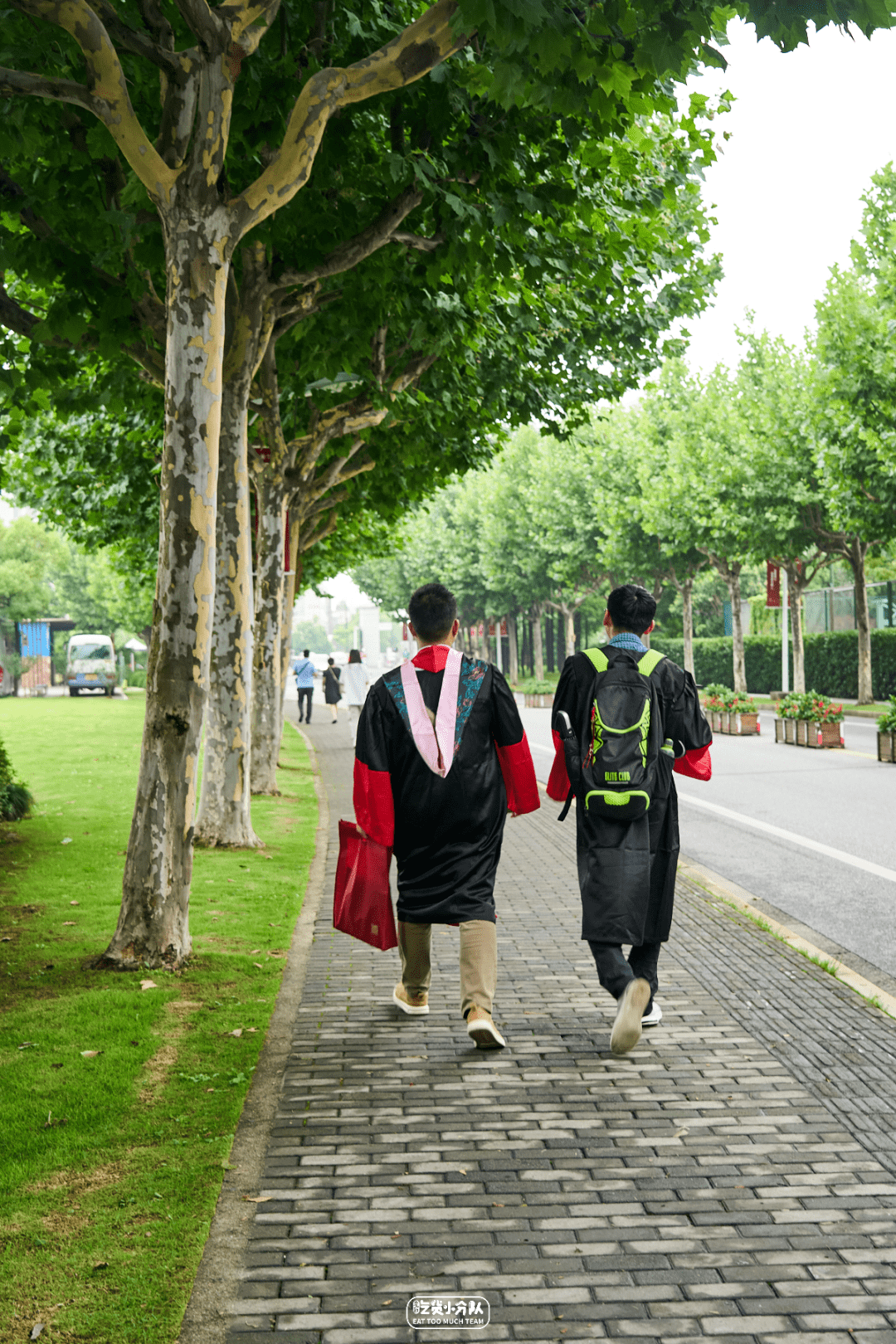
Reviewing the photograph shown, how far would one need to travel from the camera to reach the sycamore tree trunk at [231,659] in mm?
10102

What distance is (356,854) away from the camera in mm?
5430

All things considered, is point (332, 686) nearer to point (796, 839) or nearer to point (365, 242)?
point (796, 839)

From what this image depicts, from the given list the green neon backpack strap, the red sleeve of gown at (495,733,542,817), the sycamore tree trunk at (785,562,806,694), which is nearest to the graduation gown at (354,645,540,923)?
the red sleeve of gown at (495,733,542,817)

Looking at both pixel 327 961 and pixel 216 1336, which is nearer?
pixel 216 1336

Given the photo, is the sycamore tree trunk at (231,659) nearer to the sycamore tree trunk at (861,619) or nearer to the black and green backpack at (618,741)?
the black and green backpack at (618,741)

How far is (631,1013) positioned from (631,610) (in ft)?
5.58

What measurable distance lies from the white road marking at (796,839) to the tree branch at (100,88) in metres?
7.21

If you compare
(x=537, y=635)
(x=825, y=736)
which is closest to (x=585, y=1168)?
(x=825, y=736)

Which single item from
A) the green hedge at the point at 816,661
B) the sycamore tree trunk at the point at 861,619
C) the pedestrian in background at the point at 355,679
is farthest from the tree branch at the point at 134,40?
the sycamore tree trunk at the point at 861,619

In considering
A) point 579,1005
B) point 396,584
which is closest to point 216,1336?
point 579,1005

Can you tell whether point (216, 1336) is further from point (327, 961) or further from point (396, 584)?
point (396, 584)

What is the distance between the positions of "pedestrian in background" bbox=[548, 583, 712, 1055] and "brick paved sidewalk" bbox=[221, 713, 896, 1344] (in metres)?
0.49

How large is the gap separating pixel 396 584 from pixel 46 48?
70.6m

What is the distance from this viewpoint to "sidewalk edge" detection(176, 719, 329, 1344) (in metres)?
3.18
